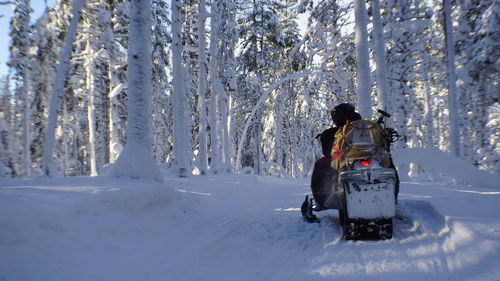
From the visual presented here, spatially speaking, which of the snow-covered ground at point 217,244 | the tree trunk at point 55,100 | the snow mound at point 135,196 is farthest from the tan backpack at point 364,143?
the tree trunk at point 55,100

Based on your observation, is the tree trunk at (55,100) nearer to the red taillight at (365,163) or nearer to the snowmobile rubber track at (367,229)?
the snowmobile rubber track at (367,229)

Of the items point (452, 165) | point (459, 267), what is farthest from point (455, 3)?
point (459, 267)

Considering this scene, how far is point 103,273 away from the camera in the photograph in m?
3.30

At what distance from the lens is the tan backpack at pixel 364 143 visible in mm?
3936

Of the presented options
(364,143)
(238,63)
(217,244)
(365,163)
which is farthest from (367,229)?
(238,63)

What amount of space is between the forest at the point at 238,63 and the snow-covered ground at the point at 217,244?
2.59 metres

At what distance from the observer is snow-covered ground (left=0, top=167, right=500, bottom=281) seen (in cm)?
311

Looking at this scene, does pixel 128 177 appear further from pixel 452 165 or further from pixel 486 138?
pixel 486 138

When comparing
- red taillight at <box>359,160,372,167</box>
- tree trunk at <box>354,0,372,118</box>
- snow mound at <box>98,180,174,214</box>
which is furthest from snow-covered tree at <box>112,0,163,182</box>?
tree trunk at <box>354,0,372,118</box>

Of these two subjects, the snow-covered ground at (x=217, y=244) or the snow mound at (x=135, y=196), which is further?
the snow mound at (x=135, y=196)

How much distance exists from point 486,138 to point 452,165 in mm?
11511

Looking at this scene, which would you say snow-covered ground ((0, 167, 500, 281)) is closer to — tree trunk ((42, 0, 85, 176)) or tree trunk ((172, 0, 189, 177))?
tree trunk ((42, 0, 85, 176))

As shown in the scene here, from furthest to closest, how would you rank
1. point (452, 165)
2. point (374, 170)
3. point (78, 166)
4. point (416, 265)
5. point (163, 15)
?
point (78, 166), point (163, 15), point (452, 165), point (374, 170), point (416, 265)

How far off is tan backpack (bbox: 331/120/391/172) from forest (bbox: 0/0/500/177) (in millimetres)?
4692
